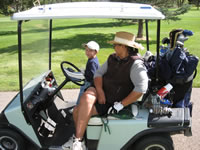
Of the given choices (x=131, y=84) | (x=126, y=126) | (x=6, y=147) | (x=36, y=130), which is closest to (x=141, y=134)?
(x=126, y=126)

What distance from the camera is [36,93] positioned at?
9.64ft

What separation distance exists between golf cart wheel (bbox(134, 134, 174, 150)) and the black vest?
0.51 metres

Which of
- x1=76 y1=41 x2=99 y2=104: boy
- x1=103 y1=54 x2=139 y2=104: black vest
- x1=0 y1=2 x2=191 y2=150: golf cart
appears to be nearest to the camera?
x1=0 y1=2 x2=191 y2=150: golf cart

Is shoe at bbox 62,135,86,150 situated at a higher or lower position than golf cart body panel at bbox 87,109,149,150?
lower

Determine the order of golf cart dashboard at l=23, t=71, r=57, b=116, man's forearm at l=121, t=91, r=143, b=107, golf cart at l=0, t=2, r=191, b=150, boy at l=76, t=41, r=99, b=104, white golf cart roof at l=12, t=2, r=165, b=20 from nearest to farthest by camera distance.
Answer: white golf cart roof at l=12, t=2, r=165, b=20 < golf cart at l=0, t=2, r=191, b=150 < man's forearm at l=121, t=91, r=143, b=107 < golf cart dashboard at l=23, t=71, r=57, b=116 < boy at l=76, t=41, r=99, b=104

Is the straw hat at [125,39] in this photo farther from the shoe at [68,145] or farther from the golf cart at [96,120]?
the shoe at [68,145]

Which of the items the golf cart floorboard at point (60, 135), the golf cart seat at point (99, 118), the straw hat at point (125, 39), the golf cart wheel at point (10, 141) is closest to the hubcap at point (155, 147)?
the golf cart seat at point (99, 118)

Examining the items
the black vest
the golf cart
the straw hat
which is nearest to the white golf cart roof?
the golf cart

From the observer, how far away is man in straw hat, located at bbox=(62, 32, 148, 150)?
8.25ft

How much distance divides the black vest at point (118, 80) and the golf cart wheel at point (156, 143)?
0.51m

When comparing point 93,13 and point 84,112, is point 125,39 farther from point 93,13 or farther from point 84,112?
Result: point 84,112

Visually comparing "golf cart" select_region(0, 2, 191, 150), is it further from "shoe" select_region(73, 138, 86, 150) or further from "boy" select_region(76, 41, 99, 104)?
"boy" select_region(76, 41, 99, 104)

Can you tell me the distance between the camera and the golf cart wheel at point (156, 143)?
257 cm

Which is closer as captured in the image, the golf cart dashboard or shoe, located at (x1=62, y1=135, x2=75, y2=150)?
shoe, located at (x1=62, y1=135, x2=75, y2=150)
